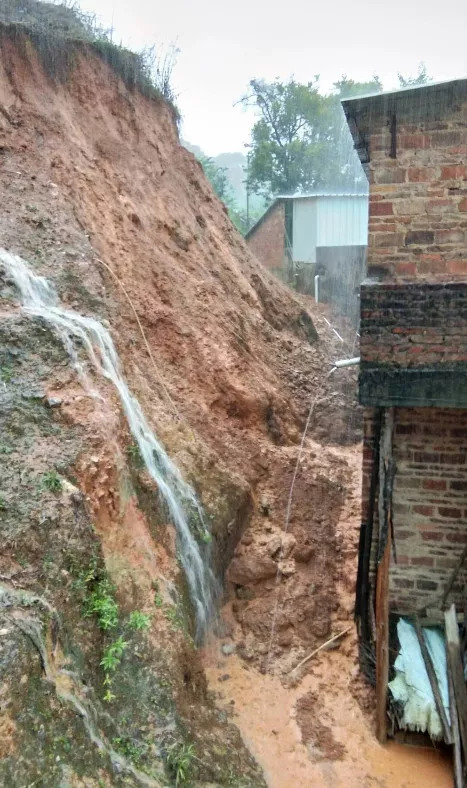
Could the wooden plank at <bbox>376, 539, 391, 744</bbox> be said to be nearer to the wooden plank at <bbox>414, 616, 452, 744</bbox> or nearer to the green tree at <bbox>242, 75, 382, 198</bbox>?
the wooden plank at <bbox>414, 616, 452, 744</bbox>

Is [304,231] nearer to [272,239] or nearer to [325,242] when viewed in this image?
[325,242]

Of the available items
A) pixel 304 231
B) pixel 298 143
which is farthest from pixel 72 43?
pixel 298 143

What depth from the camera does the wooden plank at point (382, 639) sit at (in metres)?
5.23

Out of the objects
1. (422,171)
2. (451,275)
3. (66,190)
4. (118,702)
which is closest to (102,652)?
(118,702)

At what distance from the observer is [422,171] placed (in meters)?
4.88

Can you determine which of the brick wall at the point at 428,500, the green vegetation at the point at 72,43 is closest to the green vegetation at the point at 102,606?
the brick wall at the point at 428,500

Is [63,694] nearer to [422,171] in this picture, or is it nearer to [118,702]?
[118,702]

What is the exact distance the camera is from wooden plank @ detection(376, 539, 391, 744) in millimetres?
5234

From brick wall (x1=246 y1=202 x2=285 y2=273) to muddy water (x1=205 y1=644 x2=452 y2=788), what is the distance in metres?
13.8

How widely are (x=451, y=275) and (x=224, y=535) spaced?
12.9 ft

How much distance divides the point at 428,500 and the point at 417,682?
160cm

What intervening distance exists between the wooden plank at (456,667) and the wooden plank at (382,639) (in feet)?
1.86

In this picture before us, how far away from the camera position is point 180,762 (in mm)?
4371

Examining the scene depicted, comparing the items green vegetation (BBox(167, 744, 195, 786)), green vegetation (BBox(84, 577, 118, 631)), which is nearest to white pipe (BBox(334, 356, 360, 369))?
green vegetation (BBox(84, 577, 118, 631))
